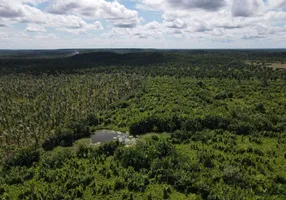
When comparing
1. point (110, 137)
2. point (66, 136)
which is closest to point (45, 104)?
point (66, 136)

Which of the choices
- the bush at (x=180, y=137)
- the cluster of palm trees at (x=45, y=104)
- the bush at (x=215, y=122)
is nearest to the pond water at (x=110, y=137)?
the bush at (x=180, y=137)

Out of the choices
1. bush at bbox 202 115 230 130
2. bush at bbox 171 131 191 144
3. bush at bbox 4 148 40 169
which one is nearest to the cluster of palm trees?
bush at bbox 4 148 40 169

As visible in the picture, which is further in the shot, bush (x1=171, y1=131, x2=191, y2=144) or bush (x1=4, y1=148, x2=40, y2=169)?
bush (x1=171, y1=131, x2=191, y2=144)

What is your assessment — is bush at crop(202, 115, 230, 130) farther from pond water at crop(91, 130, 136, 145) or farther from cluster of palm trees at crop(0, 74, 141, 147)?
cluster of palm trees at crop(0, 74, 141, 147)

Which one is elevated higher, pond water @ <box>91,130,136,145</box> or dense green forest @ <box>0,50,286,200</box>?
dense green forest @ <box>0,50,286,200</box>

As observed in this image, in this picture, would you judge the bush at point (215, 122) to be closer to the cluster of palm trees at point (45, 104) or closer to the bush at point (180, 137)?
the bush at point (180, 137)

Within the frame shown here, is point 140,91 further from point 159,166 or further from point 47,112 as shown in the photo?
point 159,166

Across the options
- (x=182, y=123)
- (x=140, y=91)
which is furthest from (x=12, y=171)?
(x=140, y=91)
